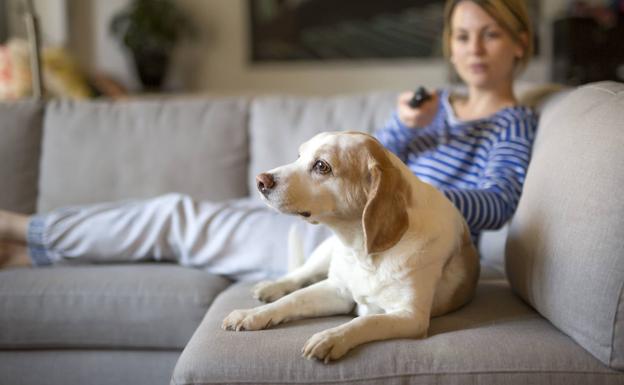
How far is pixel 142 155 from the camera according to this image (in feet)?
7.38

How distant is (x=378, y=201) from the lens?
115 cm

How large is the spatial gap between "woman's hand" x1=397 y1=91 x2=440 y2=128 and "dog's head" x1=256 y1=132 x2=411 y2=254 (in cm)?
59

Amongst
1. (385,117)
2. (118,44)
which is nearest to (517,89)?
(385,117)

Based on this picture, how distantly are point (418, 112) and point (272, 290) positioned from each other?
705 millimetres

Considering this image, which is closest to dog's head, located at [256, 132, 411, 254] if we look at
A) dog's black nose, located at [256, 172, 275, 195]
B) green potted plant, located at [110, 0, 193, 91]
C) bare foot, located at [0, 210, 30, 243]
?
dog's black nose, located at [256, 172, 275, 195]

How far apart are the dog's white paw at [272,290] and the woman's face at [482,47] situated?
89 cm

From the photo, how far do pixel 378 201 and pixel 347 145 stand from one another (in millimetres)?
143

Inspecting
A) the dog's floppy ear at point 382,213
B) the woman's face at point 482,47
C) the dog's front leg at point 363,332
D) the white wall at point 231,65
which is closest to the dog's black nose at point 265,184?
the dog's floppy ear at point 382,213

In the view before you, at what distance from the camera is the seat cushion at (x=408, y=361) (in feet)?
3.55

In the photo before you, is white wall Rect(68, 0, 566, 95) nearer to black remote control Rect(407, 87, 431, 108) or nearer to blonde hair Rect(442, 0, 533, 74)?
blonde hair Rect(442, 0, 533, 74)

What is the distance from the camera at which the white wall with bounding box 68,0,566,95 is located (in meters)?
4.70

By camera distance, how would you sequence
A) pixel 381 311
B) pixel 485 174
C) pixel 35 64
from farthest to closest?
1. pixel 35 64
2. pixel 485 174
3. pixel 381 311

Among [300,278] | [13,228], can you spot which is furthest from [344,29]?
[300,278]

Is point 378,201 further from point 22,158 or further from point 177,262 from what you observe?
point 22,158
